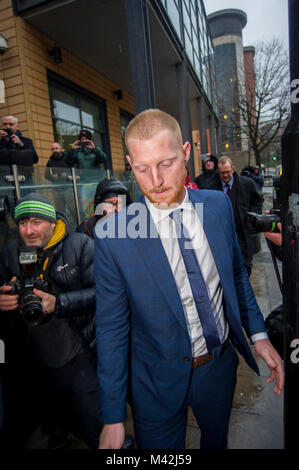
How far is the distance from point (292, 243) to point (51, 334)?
6.69 ft

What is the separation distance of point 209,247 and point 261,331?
1.90 ft

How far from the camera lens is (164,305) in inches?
57.4

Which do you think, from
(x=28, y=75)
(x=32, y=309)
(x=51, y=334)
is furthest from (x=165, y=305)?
(x=28, y=75)

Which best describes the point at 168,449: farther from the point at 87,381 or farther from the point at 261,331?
the point at 87,381

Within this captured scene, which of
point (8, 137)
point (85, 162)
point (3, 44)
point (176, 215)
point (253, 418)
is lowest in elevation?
point (253, 418)

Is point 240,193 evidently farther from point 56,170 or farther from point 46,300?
point 46,300

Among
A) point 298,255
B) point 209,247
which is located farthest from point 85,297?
point 298,255

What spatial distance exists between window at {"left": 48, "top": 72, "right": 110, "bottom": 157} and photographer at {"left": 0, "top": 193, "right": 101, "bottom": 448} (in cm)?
607

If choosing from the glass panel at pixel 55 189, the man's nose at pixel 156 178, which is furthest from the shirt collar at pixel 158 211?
the glass panel at pixel 55 189

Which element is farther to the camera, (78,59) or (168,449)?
(78,59)

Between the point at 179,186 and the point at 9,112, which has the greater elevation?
the point at 9,112

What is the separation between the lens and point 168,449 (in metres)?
1.53

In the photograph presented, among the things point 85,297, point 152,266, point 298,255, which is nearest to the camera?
point 298,255

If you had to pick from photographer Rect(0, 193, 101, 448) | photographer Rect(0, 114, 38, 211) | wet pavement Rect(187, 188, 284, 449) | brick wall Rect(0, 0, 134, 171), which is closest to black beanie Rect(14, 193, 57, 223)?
photographer Rect(0, 193, 101, 448)
